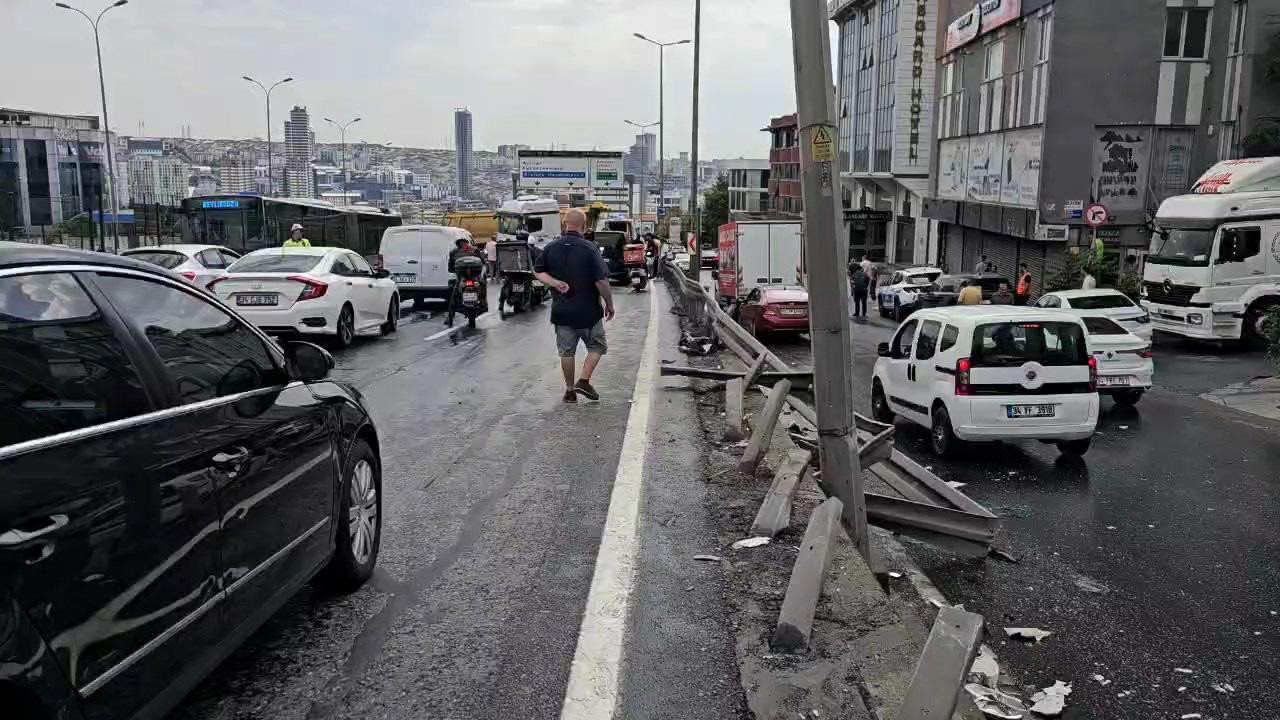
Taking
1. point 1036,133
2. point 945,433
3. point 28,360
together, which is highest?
point 1036,133

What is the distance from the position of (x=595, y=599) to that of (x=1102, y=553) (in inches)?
168

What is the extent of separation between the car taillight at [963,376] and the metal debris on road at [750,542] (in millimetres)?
5718

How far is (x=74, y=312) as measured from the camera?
133 inches

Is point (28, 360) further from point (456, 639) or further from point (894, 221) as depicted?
point (894, 221)

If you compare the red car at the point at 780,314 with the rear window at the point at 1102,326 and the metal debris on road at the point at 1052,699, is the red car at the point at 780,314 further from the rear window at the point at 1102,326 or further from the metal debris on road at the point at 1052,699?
the metal debris on road at the point at 1052,699

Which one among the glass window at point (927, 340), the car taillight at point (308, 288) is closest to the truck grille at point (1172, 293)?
the glass window at point (927, 340)

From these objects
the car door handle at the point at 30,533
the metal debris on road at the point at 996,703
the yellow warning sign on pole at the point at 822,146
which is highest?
the yellow warning sign on pole at the point at 822,146

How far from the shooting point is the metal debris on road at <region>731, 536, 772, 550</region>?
605cm

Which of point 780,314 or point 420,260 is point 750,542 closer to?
point 780,314

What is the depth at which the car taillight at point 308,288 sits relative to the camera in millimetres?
16031

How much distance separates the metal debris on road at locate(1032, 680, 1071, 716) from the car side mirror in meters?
3.44

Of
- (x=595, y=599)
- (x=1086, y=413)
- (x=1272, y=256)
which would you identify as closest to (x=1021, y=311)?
(x=1086, y=413)

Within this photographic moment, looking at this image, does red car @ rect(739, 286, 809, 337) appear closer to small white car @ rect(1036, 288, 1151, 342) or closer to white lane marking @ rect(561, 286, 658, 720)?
small white car @ rect(1036, 288, 1151, 342)

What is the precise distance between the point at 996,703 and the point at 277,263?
1439cm
